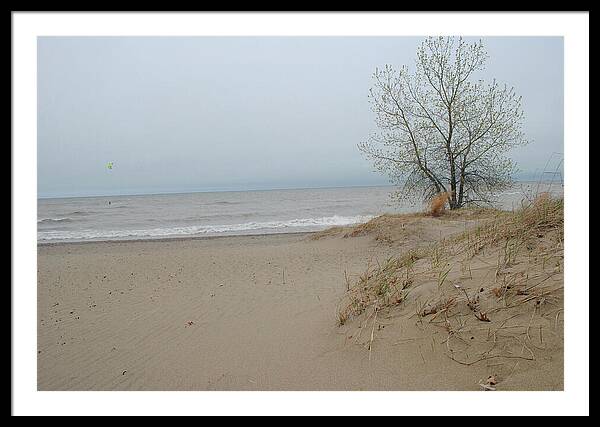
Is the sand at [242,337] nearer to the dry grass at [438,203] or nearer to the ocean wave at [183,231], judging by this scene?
the dry grass at [438,203]

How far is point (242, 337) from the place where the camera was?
12.7 ft

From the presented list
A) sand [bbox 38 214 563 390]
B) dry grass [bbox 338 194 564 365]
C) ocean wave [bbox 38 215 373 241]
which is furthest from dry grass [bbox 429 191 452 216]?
dry grass [bbox 338 194 564 365]

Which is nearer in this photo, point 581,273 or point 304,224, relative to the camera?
point 581,273

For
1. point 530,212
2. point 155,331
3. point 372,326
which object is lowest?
point 155,331

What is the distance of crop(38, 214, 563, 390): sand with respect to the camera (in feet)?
9.37

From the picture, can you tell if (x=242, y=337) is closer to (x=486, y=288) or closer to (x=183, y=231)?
(x=486, y=288)

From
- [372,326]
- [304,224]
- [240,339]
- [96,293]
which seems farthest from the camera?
[304,224]

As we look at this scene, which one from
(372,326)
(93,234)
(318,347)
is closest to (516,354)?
(372,326)

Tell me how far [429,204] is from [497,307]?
9.23m

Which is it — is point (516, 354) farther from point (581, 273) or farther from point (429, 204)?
point (429, 204)

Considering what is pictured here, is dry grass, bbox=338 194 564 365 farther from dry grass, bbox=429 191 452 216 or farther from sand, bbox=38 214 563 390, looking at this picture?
dry grass, bbox=429 191 452 216

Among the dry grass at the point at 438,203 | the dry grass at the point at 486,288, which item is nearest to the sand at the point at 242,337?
the dry grass at the point at 486,288

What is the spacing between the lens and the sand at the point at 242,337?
A: 2857 millimetres

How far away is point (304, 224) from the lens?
16078 millimetres
